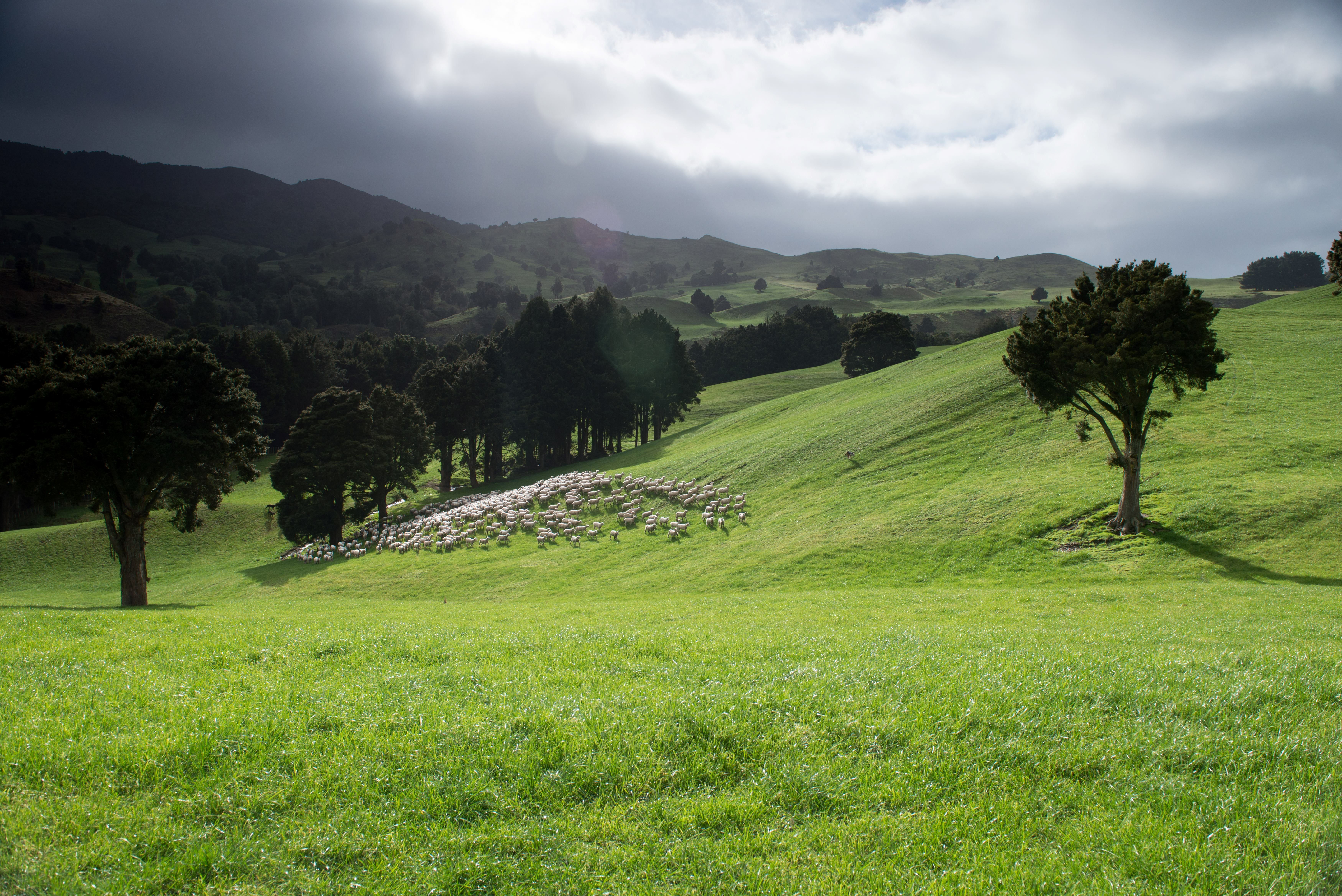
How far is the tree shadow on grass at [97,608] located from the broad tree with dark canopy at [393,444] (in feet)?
70.5

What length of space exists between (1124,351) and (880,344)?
7482 cm

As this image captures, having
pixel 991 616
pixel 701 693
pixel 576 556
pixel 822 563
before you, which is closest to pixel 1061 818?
pixel 701 693

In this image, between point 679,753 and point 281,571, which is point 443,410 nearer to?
point 281,571

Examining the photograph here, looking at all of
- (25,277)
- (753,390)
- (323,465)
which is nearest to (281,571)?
(323,465)

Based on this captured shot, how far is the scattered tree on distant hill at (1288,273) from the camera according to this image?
17512cm

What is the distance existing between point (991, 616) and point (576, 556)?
24441 millimetres

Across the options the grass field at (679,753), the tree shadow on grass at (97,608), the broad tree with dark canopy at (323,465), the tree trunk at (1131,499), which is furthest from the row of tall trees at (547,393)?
the grass field at (679,753)

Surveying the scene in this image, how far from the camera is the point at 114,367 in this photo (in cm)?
2916

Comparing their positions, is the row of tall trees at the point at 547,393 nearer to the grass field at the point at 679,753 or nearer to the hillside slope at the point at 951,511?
the hillside slope at the point at 951,511

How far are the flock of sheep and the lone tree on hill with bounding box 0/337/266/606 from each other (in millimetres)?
15927

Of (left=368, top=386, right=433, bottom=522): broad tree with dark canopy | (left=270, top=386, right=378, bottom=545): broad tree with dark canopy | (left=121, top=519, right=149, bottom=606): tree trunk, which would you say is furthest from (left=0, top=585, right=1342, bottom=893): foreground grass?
(left=368, top=386, right=433, bottom=522): broad tree with dark canopy

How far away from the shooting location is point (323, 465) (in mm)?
52969

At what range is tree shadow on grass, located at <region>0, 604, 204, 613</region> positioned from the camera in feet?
60.0

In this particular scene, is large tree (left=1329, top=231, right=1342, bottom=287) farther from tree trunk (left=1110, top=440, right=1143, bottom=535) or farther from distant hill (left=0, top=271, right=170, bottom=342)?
distant hill (left=0, top=271, right=170, bottom=342)
